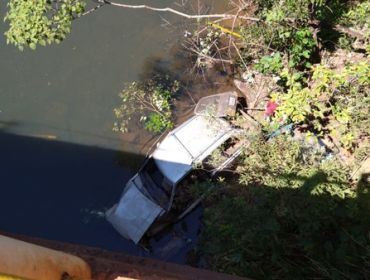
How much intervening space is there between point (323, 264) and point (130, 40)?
19.6ft

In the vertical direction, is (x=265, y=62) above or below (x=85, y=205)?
above

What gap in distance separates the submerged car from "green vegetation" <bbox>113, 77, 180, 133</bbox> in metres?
0.76

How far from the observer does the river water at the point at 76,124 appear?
25.0 feet

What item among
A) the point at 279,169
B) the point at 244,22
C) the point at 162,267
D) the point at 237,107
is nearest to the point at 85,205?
the point at 237,107

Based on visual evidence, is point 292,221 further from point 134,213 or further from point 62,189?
point 62,189

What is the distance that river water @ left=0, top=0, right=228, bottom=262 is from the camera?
25.0 feet

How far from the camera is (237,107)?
7.29 meters

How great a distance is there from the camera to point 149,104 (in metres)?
8.09

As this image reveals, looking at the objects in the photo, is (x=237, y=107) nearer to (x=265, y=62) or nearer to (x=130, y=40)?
(x=265, y=62)

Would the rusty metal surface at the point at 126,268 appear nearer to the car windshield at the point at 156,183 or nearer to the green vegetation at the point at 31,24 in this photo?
the green vegetation at the point at 31,24

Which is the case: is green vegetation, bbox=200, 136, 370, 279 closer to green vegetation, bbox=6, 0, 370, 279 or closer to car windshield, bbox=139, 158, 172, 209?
green vegetation, bbox=6, 0, 370, 279

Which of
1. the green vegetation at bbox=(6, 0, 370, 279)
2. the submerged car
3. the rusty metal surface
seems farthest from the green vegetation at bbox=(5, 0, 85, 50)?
the rusty metal surface

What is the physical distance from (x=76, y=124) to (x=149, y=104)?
149cm

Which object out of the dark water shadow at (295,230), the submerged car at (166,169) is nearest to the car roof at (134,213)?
the submerged car at (166,169)
